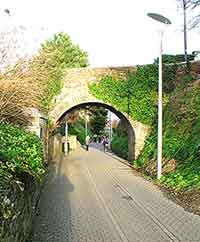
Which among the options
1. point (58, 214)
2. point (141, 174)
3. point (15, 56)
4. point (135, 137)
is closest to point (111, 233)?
point (58, 214)

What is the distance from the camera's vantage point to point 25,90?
13.7m

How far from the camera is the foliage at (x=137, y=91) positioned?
24.8 metres

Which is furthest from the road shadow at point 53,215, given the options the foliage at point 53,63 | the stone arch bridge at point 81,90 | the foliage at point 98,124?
the foliage at point 98,124

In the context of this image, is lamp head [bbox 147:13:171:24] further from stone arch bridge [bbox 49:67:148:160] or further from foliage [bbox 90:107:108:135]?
foliage [bbox 90:107:108:135]

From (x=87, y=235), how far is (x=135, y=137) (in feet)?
56.6

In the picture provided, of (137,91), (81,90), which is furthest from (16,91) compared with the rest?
(137,91)

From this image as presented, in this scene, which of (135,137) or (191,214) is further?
(135,137)

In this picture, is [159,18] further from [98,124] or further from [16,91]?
[98,124]

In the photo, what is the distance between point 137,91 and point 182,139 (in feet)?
27.7

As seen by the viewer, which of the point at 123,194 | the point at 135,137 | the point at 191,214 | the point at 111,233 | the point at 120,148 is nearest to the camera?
the point at 111,233

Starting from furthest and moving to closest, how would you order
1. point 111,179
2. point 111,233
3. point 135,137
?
1. point 135,137
2. point 111,179
3. point 111,233

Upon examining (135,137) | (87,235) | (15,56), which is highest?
(15,56)

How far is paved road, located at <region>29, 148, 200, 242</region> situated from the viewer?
25.4 feet

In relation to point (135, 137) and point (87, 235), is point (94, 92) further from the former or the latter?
point (87, 235)
